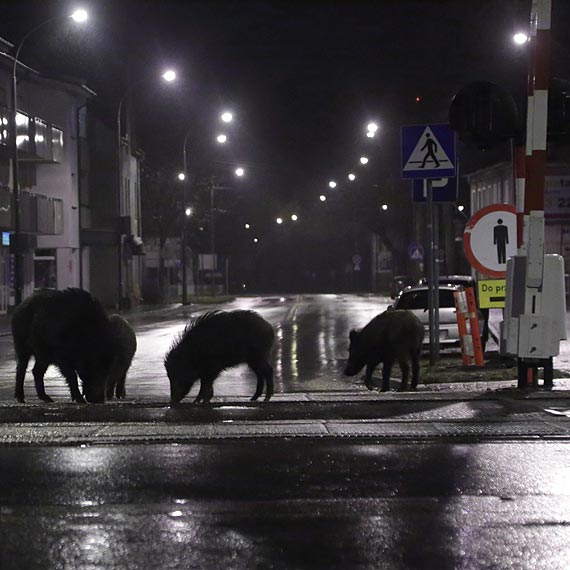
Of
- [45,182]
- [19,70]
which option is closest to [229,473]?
[19,70]

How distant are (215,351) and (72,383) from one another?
163 centimetres

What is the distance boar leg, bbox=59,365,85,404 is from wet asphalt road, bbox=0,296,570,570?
2050 mm

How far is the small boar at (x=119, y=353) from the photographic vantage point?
1317 centimetres

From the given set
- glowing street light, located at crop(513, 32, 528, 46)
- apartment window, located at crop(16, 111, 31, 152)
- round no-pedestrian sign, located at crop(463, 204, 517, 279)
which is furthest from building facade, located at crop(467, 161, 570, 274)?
round no-pedestrian sign, located at crop(463, 204, 517, 279)

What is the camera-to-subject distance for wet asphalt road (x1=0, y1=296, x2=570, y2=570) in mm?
5359

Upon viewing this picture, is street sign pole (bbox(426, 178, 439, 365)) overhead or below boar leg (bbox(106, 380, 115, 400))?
overhead

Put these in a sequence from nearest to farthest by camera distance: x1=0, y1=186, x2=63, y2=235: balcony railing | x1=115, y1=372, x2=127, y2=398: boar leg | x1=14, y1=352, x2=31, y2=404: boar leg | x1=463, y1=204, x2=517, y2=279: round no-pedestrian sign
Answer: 1. x1=14, y1=352, x2=31, y2=404: boar leg
2. x1=115, y1=372, x2=127, y2=398: boar leg
3. x1=463, y1=204, x2=517, y2=279: round no-pedestrian sign
4. x1=0, y1=186, x2=63, y2=235: balcony railing

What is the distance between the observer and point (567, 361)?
63.3 feet

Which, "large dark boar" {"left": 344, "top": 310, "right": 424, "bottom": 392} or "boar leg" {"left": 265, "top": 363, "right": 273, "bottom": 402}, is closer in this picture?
"boar leg" {"left": 265, "top": 363, "right": 273, "bottom": 402}

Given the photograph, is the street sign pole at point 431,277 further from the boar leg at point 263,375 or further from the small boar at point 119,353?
the small boar at point 119,353

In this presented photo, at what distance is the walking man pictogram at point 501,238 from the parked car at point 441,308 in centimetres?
633

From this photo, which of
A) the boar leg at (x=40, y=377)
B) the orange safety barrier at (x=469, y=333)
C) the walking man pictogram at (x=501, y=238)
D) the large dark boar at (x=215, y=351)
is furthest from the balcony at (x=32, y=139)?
the large dark boar at (x=215, y=351)

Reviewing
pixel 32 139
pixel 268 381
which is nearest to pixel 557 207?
pixel 32 139

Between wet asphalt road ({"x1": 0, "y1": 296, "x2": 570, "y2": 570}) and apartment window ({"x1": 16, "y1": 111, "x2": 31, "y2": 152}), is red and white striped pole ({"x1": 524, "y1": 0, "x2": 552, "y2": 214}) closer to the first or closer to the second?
wet asphalt road ({"x1": 0, "y1": 296, "x2": 570, "y2": 570})
